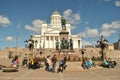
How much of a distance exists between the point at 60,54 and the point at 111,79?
21.5 metres

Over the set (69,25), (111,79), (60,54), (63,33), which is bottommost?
(111,79)

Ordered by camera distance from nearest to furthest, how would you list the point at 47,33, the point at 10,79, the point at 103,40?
the point at 10,79, the point at 103,40, the point at 47,33

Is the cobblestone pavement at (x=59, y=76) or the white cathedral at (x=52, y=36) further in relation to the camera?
the white cathedral at (x=52, y=36)

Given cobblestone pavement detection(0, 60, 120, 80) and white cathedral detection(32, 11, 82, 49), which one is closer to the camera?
cobblestone pavement detection(0, 60, 120, 80)

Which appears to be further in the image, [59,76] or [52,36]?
[52,36]

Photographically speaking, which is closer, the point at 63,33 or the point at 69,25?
the point at 63,33

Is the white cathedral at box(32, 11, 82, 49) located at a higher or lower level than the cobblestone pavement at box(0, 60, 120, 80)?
higher

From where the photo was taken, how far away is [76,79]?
42.0 ft

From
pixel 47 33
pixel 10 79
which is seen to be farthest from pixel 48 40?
pixel 10 79

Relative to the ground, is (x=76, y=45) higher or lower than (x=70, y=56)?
higher

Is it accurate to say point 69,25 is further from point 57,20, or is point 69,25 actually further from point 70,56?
point 70,56

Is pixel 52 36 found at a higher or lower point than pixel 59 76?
higher

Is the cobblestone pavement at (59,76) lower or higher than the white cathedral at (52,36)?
lower

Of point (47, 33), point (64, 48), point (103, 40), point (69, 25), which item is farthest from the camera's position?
point (69, 25)
